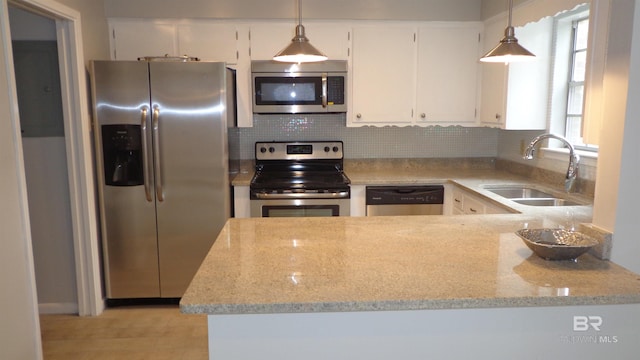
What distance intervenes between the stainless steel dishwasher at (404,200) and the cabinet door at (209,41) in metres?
1.52

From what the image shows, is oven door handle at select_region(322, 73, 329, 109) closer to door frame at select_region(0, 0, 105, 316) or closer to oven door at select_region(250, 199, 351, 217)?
oven door at select_region(250, 199, 351, 217)

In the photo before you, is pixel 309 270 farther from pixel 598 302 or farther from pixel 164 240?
pixel 164 240

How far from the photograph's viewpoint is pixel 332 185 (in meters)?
3.48

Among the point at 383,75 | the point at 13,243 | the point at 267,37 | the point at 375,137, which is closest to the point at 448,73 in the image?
the point at 383,75

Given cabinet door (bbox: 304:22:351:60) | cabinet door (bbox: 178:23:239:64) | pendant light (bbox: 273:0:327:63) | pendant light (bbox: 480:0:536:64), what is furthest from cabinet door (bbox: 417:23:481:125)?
pendant light (bbox: 273:0:327:63)

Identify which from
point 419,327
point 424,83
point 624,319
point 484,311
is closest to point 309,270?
point 419,327

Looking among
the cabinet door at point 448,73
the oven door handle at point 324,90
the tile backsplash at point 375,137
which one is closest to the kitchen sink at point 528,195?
the cabinet door at point 448,73

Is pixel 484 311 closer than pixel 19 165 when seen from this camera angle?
Yes

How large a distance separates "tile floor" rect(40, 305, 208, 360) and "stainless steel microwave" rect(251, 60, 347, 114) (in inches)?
65.3

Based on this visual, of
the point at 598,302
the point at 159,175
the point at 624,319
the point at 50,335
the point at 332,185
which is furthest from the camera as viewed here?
the point at 332,185

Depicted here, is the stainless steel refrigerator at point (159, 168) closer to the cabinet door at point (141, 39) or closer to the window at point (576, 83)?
the cabinet door at point (141, 39)

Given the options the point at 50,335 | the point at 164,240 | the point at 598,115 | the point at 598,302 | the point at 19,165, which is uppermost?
the point at 598,115

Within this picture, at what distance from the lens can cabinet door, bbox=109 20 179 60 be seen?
354cm

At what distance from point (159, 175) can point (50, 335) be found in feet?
4.00
